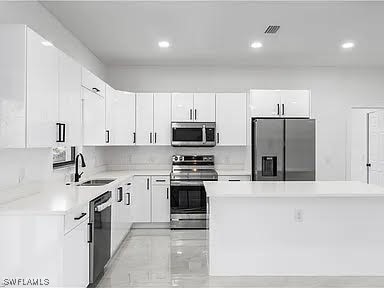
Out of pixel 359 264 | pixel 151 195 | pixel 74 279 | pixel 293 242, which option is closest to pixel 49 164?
pixel 74 279

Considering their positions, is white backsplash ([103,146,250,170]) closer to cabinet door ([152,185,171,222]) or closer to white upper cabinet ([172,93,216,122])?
white upper cabinet ([172,93,216,122])

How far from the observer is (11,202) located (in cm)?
283

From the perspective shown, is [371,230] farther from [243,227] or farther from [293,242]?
[243,227]

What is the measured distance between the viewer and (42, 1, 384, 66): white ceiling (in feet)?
12.3

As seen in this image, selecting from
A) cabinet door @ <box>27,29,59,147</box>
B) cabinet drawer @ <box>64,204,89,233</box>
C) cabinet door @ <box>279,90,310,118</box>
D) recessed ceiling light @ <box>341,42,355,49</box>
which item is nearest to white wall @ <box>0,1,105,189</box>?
cabinet door @ <box>27,29,59,147</box>

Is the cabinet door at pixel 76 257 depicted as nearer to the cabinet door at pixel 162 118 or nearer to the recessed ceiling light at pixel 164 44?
the recessed ceiling light at pixel 164 44

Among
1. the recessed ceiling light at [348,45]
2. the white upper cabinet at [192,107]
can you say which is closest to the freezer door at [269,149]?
the white upper cabinet at [192,107]

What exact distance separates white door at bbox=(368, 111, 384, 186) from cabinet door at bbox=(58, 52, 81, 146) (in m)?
6.18

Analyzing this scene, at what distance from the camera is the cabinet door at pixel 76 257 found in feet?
8.51

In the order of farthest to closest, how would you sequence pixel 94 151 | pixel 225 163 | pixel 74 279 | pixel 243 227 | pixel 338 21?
1. pixel 225 163
2. pixel 94 151
3. pixel 338 21
4. pixel 243 227
5. pixel 74 279

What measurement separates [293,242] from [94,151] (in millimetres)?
3323

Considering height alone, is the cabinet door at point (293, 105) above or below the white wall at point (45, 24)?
below

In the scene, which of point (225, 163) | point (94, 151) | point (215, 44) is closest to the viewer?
point (215, 44)

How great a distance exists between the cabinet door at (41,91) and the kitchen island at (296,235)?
164cm
